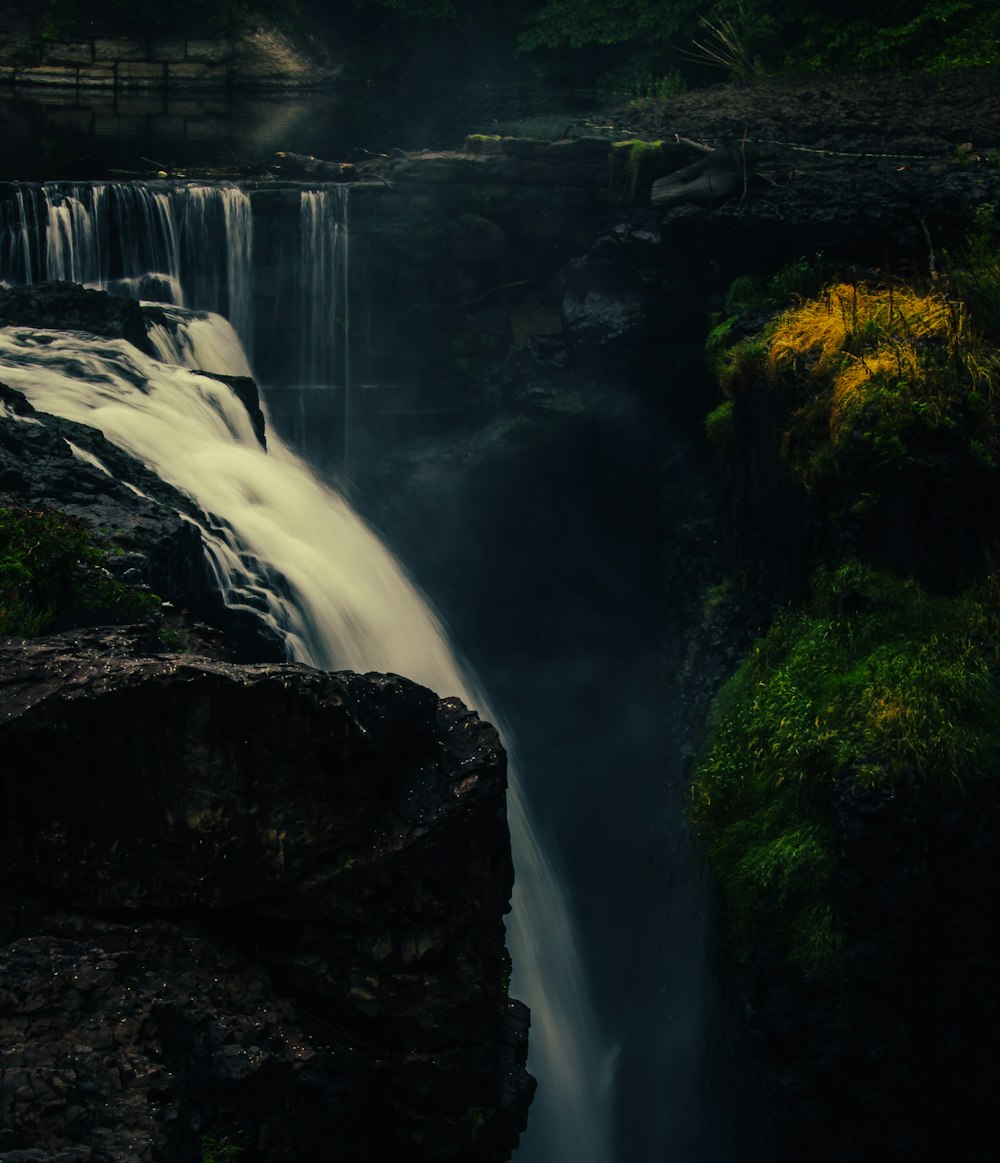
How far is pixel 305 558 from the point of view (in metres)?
9.59

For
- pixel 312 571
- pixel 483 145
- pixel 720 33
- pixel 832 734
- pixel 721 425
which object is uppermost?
pixel 720 33

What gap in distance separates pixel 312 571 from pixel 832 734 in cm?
412

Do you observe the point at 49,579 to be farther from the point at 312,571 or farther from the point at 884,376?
the point at 884,376

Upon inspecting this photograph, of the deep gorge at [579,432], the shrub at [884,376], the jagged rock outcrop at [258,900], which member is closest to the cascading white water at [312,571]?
the deep gorge at [579,432]

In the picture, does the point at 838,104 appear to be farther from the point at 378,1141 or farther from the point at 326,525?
the point at 378,1141

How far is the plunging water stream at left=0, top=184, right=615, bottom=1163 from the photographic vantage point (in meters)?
9.20

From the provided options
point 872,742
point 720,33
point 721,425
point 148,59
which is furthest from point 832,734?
point 148,59

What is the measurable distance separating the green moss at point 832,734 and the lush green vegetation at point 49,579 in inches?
171

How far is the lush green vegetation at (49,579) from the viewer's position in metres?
6.17

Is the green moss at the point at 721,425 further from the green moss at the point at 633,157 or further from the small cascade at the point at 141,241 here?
the small cascade at the point at 141,241

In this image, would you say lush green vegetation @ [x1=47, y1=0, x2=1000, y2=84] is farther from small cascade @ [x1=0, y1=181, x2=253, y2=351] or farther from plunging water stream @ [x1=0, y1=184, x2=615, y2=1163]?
plunging water stream @ [x1=0, y1=184, x2=615, y2=1163]

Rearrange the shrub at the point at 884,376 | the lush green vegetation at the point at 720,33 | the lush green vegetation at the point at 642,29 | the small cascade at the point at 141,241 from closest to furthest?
the shrub at the point at 884,376 < the small cascade at the point at 141,241 < the lush green vegetation at the point at 720,33 < the lush green vegetation at the point at 642,29

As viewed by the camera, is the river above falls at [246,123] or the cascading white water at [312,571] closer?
the cascading white water at [312,571]

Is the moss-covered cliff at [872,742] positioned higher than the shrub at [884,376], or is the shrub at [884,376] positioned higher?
the shrub at [884,376]
